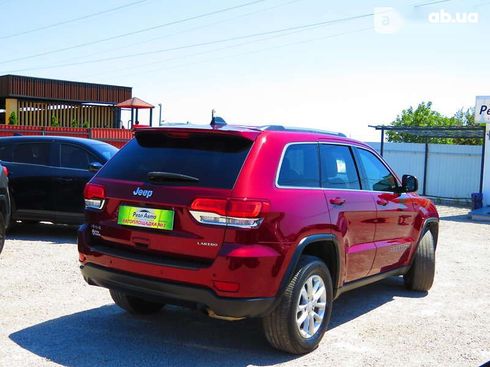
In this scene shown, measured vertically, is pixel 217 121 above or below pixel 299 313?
above

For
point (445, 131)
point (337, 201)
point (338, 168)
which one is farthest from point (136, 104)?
point (337, 201)

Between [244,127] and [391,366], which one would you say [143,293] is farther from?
[391,366]

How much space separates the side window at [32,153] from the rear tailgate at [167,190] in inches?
207

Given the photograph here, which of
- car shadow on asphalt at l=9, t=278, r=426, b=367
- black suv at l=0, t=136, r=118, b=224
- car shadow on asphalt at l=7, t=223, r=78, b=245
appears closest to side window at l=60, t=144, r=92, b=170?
black suv at l=0, t=136, r=118, b=224

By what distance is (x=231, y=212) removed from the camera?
4035mm

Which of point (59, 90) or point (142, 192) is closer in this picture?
point (142, 192)

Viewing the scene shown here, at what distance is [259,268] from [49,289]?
319cm

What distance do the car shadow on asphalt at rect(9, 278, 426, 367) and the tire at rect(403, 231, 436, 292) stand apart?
4.39 feet

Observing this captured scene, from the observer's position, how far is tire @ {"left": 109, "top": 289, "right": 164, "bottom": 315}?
17.4 feet

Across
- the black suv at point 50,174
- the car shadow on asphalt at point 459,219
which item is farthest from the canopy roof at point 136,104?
the black suv at point 50,174

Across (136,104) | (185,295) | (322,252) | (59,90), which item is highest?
(59,90)

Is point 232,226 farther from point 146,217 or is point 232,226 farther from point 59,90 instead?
point 59,90

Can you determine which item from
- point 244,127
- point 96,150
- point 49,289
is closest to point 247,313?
point 244,127

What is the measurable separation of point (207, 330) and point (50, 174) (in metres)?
5.36
